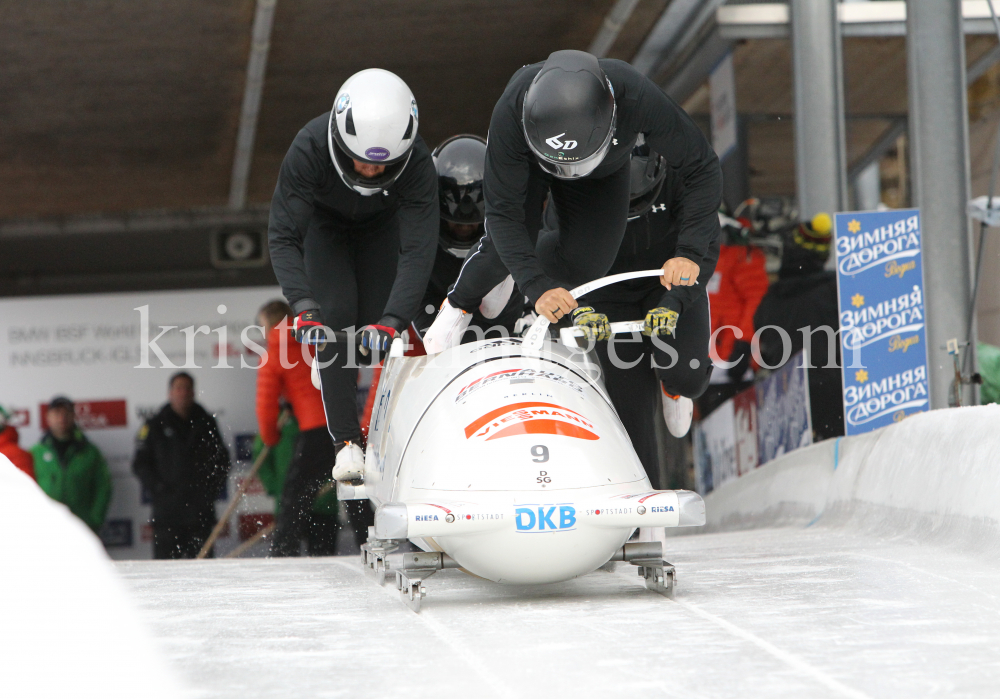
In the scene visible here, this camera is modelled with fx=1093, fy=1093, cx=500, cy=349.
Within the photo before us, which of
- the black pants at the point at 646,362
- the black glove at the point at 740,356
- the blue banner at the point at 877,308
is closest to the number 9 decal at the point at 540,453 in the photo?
the black pants at the point at 646,362

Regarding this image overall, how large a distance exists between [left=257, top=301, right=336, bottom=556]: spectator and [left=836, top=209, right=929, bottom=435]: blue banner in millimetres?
2341

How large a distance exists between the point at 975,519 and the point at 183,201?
9376mm

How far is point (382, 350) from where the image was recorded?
3070 millimetres

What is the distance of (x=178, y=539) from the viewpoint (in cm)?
587

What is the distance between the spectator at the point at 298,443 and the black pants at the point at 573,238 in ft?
6.45

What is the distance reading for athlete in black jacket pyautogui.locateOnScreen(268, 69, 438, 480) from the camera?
3.12m

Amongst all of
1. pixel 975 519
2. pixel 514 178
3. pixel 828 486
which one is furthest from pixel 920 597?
pixel 828 486

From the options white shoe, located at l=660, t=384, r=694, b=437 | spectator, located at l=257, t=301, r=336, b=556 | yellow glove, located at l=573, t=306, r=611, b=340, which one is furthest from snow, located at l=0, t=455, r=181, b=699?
spectator, located at l=257, t=301, r=336, b=556

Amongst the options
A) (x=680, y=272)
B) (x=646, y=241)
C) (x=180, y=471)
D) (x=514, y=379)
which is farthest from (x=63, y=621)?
(x=180, y=471)

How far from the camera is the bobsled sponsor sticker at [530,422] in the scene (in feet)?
7.40

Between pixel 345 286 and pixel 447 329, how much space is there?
60cm

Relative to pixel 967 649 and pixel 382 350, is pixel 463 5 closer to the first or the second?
pixel 382 350

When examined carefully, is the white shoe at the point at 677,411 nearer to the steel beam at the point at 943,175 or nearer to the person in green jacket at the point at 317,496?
the steel beam at the point at 943,175

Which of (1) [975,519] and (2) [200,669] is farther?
(1) [975,519]
